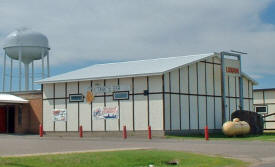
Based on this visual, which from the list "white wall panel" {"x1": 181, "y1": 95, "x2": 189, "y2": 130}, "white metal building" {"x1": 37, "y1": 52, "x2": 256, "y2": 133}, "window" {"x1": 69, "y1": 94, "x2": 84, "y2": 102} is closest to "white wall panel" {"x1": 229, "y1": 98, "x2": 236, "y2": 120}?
"white metal building" {"x1": 37, "y1": 52, "x2": 256, "y2": 133}

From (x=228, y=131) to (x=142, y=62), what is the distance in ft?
40.5

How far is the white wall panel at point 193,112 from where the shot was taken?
3862 cm

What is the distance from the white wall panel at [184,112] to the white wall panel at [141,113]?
10.1ft

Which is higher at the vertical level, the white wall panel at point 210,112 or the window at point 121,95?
the window at point 121,95

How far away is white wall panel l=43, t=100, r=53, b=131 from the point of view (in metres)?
42.3

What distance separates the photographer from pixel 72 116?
40.7 metres

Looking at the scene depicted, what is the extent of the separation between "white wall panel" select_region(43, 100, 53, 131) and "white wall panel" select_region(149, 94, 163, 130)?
33.7 ft

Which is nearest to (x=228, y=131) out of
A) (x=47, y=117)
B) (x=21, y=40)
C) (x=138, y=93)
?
(x=138, y=93)

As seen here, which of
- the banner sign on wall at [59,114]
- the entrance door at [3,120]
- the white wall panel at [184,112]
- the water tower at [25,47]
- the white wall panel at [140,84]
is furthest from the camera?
the water tower at [25,47]

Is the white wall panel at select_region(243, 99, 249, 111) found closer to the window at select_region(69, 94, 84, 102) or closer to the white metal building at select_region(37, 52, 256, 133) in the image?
the white metal building at select_region(37, 52, 256, 133)

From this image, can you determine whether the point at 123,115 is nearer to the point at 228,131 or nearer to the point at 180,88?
the point at 180,88

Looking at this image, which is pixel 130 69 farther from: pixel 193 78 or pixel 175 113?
pixel 175 113

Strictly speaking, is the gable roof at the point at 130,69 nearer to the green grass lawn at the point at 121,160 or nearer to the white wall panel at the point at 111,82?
the white wall panel at the point at 111,82

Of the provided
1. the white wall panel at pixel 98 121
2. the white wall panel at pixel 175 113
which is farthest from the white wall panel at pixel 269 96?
the white wall panel at pixel 98 121
